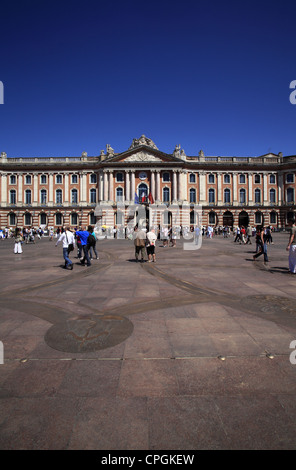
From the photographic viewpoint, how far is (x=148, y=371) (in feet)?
10.1

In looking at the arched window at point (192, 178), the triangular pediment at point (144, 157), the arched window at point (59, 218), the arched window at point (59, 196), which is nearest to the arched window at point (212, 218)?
the arched window at point (192, 178)

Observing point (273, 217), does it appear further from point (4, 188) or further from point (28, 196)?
point (4, 188)

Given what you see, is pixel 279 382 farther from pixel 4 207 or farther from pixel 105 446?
pixel 4 207

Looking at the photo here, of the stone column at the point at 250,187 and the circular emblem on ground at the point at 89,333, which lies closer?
the circular emblem on ground at the point at 89,333

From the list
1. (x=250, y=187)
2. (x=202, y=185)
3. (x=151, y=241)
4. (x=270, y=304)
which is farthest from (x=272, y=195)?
(x=270, y=304)

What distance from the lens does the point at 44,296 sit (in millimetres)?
6414

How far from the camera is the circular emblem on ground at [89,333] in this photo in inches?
147

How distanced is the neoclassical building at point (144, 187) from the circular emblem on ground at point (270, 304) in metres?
37.5

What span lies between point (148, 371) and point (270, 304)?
12.1ft

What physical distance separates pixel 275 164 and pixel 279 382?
5057cm

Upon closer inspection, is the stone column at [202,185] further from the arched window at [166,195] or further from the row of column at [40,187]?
the row of column at [40,187]

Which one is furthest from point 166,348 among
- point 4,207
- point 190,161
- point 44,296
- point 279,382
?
point 4,207

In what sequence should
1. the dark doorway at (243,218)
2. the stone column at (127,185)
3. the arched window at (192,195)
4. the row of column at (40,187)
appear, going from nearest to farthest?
the stone column at (127,185)
the row of column at (40,187)
the arched window at (192,195)
the dark doorway at (243,218)

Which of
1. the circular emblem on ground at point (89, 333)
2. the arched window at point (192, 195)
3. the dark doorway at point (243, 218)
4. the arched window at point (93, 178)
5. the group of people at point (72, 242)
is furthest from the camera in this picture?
the dark doorway at point (243, 218)
